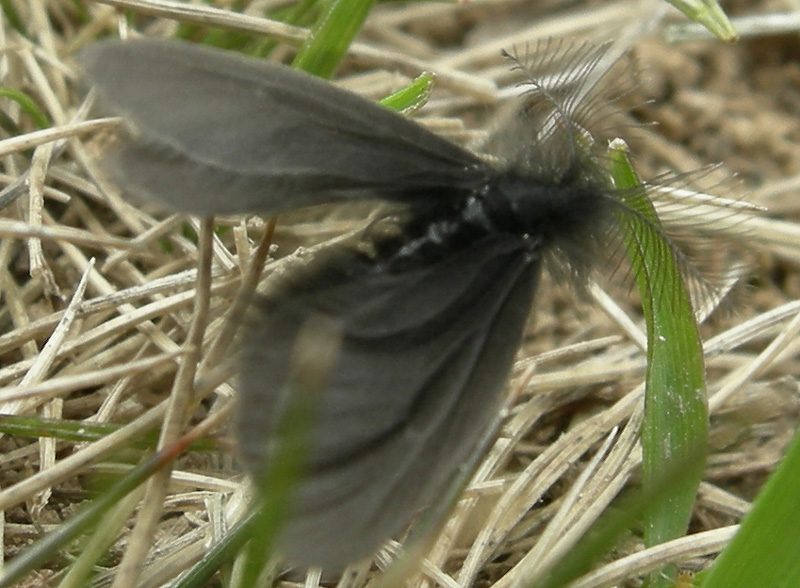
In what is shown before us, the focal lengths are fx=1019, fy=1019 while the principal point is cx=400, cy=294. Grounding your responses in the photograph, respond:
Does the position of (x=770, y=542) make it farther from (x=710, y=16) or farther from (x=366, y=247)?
(x=710, y=16)

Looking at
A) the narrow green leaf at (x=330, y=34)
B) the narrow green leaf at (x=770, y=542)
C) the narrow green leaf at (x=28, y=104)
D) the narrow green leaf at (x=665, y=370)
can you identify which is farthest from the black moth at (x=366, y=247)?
the narrow green leaf at (x=28, y=104)

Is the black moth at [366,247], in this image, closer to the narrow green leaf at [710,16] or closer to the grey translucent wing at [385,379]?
the grey translucent wing at [385,379]

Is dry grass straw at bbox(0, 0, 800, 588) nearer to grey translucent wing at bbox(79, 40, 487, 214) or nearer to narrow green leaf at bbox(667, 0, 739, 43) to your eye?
grey translucent wing at bbox(79, 40, 487, 214)

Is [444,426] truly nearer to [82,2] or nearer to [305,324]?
[305,324]

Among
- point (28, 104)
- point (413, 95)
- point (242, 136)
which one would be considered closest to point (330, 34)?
point (413, 95)

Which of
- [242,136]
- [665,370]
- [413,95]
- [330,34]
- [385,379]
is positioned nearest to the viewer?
[385,379]

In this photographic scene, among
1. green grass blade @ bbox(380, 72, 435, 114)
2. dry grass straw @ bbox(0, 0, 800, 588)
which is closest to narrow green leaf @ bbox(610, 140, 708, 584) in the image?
dry grass straw @ bbox(0, 0, 800, 588)
